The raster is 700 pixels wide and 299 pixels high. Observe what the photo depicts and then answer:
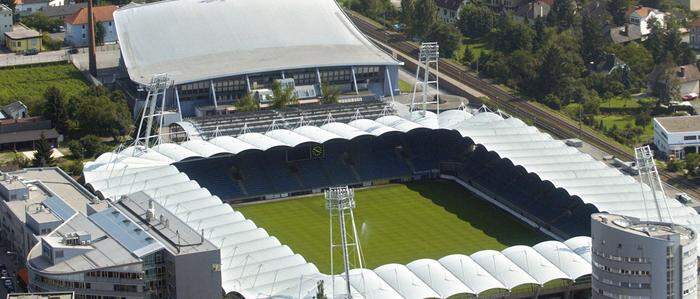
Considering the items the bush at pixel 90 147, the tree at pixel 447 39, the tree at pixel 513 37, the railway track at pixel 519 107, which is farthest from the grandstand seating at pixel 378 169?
the tree at pixel 447 39

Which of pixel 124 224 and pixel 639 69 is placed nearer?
pixel 124 224

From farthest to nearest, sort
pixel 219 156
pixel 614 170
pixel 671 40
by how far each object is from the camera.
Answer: pixel 671 40 < pixel 219 156 < pixel 614 170

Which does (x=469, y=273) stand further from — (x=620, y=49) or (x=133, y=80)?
(x=620, y=49)

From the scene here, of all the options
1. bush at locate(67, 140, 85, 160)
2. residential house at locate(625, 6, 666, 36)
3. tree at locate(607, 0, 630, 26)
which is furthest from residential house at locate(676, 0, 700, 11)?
bush at locate(67, 140, 85, 160)

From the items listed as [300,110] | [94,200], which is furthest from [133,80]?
[94,200]

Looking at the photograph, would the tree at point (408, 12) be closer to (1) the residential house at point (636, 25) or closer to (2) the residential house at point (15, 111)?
(1) the residential house at point (636, 25)

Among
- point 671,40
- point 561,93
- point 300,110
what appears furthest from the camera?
point 671,40

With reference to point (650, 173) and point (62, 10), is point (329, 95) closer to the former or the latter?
point (62, 10)

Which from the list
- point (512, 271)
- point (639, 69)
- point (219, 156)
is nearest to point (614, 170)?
point (512, 271)
